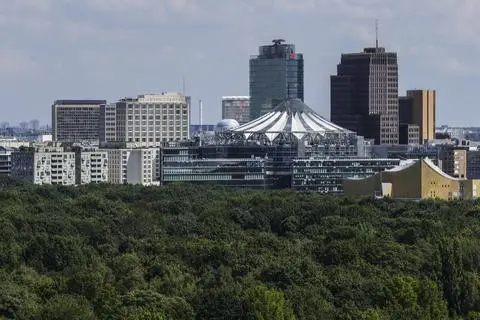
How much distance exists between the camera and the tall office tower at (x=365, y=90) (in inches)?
7116

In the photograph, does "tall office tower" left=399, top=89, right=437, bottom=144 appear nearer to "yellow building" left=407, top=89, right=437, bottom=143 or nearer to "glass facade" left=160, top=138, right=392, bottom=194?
"yellow building" left=407, top=89, right=437, bottom=143

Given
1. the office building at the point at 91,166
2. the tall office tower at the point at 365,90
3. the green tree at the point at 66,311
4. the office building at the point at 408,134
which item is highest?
the tall office tower at the point at 365,90

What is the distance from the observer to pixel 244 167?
447 ft

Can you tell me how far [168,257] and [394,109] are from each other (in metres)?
116

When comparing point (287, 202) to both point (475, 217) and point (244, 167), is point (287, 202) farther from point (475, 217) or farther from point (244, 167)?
point (244, 167)

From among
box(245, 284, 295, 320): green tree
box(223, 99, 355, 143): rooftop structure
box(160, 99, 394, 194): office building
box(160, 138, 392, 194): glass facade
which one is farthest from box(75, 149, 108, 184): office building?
box(245, 284, 295, 320): green tree

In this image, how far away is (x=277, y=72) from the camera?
19388cm

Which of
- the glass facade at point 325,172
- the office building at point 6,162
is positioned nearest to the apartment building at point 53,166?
the office building at point 6,162

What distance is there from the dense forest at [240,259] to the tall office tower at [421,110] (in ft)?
288

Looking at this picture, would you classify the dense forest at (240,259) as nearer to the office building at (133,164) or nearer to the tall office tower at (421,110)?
the office building at (133,164)

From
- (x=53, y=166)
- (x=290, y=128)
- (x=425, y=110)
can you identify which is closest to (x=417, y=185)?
(x=290, y=128)

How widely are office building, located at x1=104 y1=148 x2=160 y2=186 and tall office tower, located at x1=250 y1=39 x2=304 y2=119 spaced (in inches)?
1127

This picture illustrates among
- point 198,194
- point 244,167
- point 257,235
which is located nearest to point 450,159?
point 244,167

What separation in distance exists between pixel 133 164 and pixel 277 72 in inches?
1336
